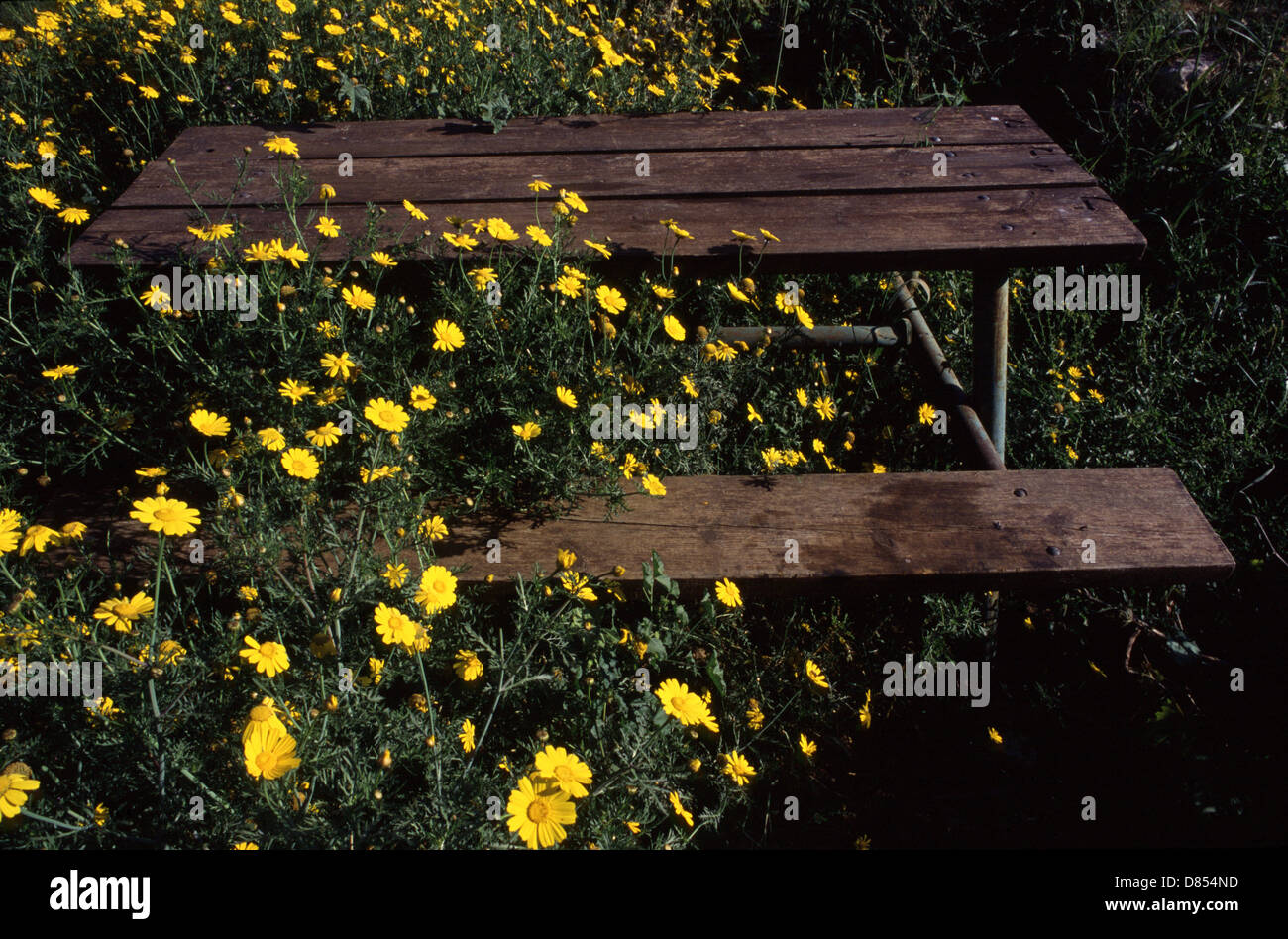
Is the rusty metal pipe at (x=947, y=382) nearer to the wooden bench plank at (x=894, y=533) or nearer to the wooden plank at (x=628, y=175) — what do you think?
the wooden bench plank at (x=894, y=533)

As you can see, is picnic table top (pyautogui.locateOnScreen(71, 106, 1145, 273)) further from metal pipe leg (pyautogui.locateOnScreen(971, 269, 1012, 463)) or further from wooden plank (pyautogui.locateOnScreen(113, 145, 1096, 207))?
metal pipe leg (pyautogui.locateOnScreen(971, 269, 1012, 463))

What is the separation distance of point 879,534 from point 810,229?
760 mm

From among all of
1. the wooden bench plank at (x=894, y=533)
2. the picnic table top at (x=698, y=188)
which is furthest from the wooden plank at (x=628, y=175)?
the wooden bench plank at (x=894, y=533)

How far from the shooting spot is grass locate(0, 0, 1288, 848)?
4.67 ft

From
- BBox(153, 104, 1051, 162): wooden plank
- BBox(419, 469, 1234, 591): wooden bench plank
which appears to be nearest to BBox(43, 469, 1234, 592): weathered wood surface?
BBox(419, 469, 1234, 591): wooden bench plank

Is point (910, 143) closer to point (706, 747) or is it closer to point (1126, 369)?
point (1126, 369)

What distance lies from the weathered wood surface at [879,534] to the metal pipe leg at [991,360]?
18.7 inches

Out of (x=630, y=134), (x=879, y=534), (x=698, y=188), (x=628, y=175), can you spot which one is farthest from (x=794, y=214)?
(x=879, y=534)

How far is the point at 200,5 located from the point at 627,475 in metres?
2.91

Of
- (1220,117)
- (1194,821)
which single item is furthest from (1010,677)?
(1220,117)

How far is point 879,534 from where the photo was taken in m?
1.80

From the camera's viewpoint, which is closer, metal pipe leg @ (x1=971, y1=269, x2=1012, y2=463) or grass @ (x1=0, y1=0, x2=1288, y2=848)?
grass @ (x1=0, y1=0, x2=1288, y2=848)

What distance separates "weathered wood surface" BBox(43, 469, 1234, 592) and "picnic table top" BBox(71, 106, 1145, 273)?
52cm
